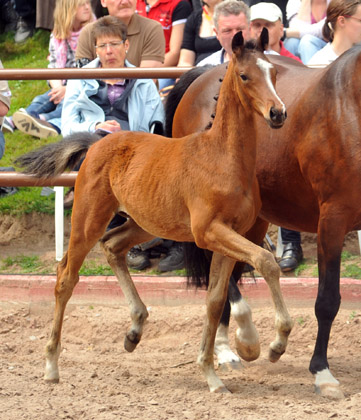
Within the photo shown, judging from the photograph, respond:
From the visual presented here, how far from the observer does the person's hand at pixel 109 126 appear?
591cm

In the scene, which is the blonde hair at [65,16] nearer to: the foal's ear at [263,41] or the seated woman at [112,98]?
the seated woman at [112,98]

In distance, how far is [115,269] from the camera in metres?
4.67

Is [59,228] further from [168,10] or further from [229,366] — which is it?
[168,10]

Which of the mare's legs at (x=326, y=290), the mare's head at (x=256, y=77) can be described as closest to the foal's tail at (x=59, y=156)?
the mare's head at (x=256, y=77)

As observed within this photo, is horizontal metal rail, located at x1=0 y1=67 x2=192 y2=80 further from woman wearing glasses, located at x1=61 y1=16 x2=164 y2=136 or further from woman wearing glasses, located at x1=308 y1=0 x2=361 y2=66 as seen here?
woman wearing glasses, located at x1=308 y1=0 x2=361 y2=66

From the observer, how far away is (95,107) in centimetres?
621

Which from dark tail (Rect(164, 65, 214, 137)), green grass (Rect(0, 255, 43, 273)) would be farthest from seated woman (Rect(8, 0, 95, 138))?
dark tail (Rect(164, 65, 214, 137))

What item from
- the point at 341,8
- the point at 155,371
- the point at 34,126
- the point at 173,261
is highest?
the point at 341,8

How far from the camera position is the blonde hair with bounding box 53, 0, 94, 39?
7574 mm

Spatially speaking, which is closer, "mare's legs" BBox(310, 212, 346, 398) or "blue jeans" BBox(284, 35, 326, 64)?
"mare's legs" BBox(310, 212, 346, 398)

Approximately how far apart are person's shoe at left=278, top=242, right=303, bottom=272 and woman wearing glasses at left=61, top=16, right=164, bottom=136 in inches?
57.7

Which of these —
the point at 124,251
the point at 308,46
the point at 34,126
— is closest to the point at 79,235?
the point at 124,251

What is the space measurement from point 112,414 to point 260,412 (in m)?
0.71

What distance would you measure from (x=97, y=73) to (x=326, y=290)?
2664mm
